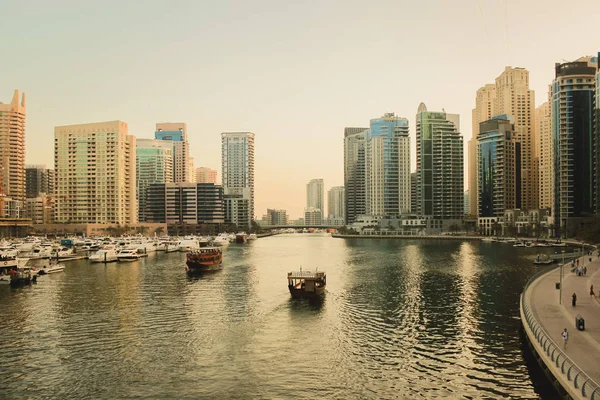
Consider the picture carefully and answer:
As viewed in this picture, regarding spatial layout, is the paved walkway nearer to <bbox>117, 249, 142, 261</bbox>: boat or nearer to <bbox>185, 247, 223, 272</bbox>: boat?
<bbox>185, 247, 223, 272</bbox>: boat

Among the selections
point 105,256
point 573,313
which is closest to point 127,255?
point 105,256

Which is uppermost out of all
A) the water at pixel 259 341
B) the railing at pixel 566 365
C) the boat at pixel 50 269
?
the railing at pixel 566 365

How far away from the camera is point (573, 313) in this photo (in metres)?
50.0

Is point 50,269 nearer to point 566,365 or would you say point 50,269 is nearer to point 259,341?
point 259,341

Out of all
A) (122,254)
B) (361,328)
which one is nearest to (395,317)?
(361,328)

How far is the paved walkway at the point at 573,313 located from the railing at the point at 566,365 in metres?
0.76

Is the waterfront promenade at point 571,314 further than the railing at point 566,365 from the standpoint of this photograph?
Yes

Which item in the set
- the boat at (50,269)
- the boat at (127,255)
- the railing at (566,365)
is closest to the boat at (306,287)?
the railing at (566,365)

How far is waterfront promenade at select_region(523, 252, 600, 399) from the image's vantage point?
117 feet

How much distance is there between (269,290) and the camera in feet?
275

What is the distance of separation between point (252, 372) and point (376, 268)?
8417cm

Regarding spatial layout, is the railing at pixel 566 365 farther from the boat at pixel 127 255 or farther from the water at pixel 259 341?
the boat at pixel 127 255

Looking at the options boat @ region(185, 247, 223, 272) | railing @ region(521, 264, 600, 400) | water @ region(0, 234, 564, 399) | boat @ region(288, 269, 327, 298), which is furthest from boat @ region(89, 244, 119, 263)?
railing @ region(521, 264, 600, 400)

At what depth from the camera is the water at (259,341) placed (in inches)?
1494
